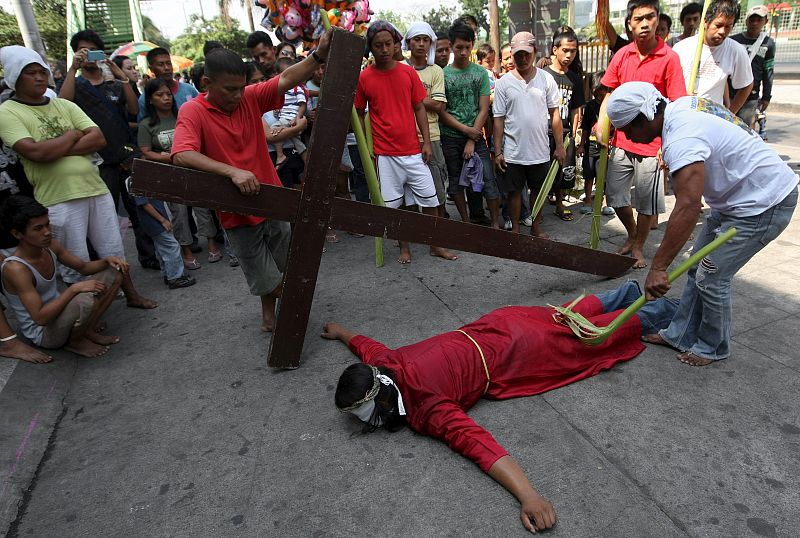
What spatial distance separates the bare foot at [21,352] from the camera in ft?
9.70

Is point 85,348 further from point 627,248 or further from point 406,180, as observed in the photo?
point 627,248

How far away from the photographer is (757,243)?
250 cm

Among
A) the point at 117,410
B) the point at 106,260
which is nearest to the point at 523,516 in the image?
the point at 117,410

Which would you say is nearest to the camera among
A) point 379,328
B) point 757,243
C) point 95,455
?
point 95,455

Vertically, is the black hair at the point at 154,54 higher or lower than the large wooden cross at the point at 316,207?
higher

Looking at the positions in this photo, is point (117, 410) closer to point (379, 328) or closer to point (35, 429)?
point (35, 429)

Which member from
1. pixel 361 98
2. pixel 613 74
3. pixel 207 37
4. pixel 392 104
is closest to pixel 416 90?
pixel 392 104

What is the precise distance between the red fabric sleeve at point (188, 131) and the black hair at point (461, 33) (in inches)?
107

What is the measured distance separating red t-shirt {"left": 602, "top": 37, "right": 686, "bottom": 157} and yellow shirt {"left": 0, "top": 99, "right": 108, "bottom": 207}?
12.1ft

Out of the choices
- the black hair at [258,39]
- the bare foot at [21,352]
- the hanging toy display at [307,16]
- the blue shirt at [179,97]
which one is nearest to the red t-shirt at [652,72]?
the hanging toy display at [307,16]

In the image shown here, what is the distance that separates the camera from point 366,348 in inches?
108

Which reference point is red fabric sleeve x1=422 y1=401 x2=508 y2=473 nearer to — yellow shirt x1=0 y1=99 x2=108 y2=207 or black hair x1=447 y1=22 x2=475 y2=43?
yellow shirt x1=0 y1=99 x2=108 y2=207

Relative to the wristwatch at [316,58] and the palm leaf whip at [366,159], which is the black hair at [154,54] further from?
the wristwatch at [316,58]

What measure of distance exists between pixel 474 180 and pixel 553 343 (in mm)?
2477
